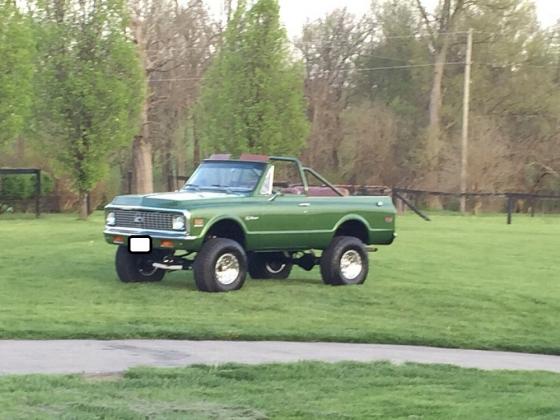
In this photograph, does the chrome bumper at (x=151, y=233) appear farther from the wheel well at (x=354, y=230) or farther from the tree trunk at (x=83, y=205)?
the tree trunk at (x=83, y=205)

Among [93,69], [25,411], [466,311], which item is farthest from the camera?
[93,69]

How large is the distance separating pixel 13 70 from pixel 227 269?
17.0 meters

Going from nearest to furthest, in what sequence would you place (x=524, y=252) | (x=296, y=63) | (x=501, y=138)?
(x=524, y=252) < (x=296, y=63) < (x=501, y=138)

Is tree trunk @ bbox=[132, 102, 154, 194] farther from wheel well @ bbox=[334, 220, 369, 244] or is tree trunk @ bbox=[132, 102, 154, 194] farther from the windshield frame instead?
wheel well @ bbox=[334, 220, 369, 244]

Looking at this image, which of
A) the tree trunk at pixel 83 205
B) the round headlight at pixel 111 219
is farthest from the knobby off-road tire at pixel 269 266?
the tree trunk at pixel 83 205

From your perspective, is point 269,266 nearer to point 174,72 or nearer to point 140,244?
point 140,244

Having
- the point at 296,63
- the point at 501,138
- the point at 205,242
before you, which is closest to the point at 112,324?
the point at 205,242

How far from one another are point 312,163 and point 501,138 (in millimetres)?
9235

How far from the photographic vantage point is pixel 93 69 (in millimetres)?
31625

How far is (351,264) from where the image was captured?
17.0 metres

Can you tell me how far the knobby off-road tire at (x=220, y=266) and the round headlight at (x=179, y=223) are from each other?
524 millimetres

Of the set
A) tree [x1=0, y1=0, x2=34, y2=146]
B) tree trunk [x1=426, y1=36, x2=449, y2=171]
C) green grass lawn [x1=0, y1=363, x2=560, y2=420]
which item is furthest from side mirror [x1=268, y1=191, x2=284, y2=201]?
tree trunk [x1=426, y1=36, x2=449, y2=171]

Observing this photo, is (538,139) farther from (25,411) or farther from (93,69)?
(25,411)

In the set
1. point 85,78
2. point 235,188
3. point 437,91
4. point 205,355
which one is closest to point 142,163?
point 85,78
